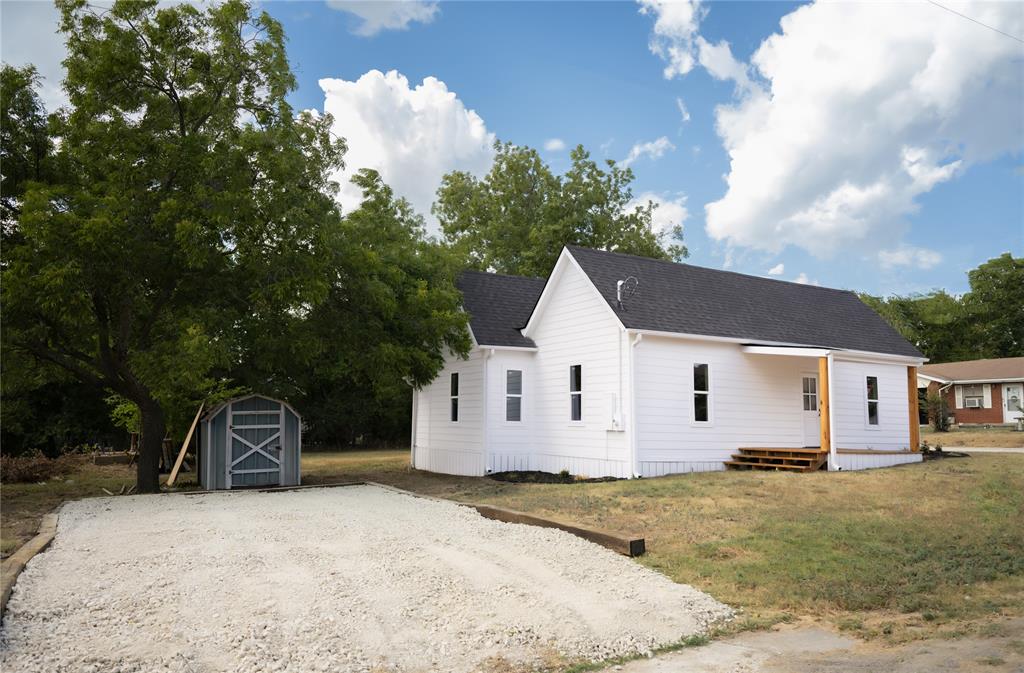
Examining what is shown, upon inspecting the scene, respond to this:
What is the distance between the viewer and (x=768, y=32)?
52.7ft

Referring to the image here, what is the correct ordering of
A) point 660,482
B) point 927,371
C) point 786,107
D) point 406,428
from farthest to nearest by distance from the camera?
point 927,371
point 406,428
point 786,107
point 660,482

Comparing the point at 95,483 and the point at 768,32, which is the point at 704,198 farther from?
the point at 95,483

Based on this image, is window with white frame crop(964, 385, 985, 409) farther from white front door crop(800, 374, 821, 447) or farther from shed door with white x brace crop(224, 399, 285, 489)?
shed door with white x brace crop(224, 399, 285, 489)

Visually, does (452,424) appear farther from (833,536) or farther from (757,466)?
(833,536)

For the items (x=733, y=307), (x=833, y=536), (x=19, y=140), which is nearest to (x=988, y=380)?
(x=733, y=307)

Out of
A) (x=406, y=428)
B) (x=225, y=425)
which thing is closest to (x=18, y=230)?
(x=225, y=425)

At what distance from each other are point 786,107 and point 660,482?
9408mm

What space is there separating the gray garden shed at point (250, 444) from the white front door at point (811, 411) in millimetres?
13362

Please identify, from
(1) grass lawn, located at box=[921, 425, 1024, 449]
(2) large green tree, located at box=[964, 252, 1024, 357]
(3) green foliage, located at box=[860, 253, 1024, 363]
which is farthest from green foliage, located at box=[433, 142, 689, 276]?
(2) large green tree, located at box=[964, 252, 1024, 357]

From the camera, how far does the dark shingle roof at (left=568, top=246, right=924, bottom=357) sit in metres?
17.7

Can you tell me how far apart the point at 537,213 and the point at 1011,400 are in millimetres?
28880

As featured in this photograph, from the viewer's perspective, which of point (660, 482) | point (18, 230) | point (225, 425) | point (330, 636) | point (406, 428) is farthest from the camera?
point (406, 428)

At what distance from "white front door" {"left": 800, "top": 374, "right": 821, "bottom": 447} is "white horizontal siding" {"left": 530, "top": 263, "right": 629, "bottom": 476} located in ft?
20.0

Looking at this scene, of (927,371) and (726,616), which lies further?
(927,371)
